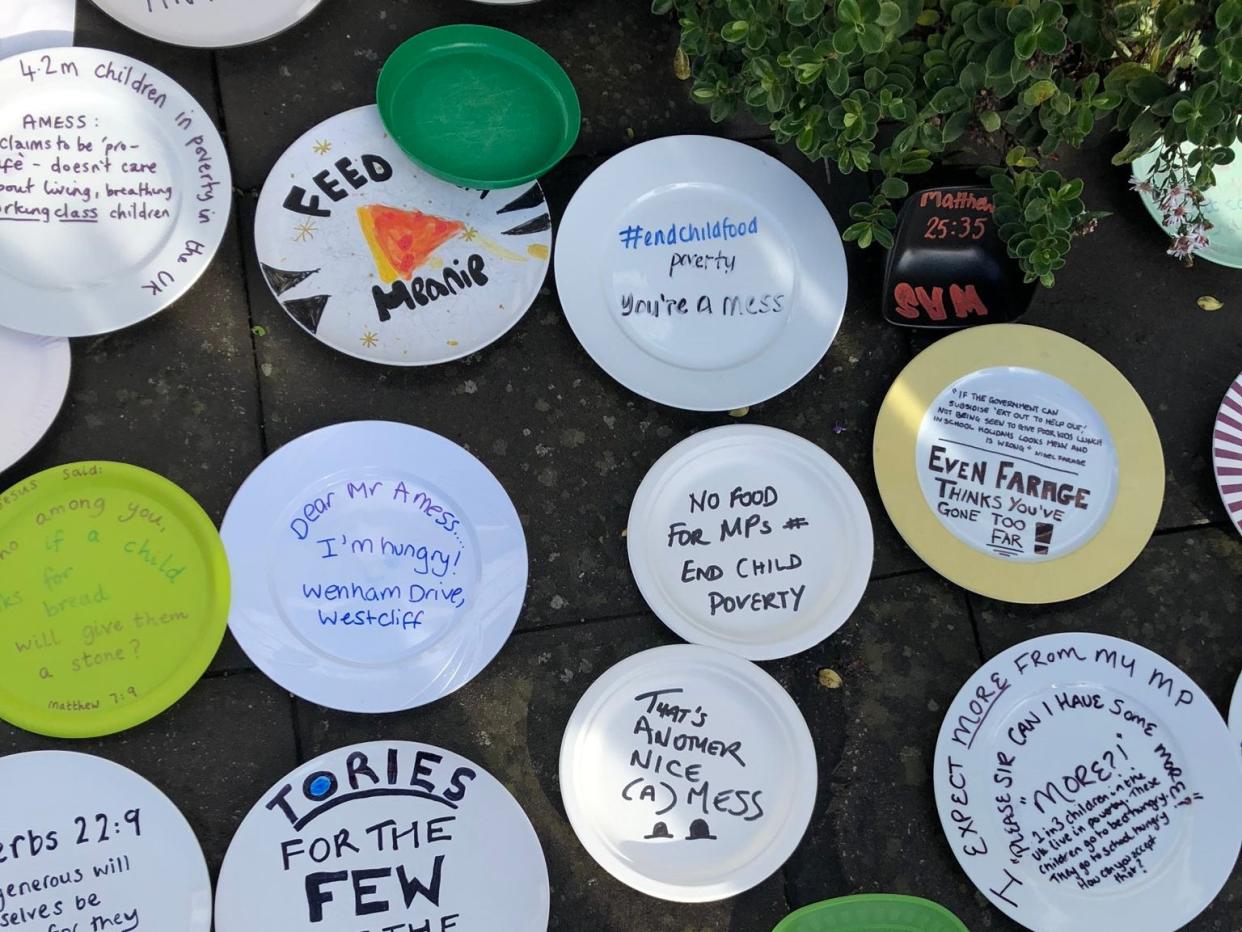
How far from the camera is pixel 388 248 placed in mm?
999

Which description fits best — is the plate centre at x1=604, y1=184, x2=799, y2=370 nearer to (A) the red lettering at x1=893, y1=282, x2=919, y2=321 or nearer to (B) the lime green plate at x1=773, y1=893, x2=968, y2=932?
(A) the red lettering at x1=893, y1=282, x2=919, y2=321

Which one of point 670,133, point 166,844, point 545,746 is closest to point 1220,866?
point 545,746

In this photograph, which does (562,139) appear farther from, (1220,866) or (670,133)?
(1220,866)

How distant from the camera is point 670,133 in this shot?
109cm

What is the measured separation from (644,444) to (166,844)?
0.67 m

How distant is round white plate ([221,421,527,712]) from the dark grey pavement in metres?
0.04

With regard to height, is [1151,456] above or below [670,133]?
below

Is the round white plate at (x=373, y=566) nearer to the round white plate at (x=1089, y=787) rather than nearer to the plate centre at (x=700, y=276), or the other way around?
the plate centre at (x=700, y=276)

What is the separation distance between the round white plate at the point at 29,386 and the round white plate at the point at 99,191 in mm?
18

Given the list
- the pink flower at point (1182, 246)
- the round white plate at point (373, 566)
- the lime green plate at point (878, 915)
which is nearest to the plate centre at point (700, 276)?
the round white plate at point (373, 566)

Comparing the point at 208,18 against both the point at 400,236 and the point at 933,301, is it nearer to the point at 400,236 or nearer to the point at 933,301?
the point at 400,236

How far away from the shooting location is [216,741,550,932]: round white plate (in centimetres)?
94

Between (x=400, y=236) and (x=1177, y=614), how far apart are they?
1.04 m

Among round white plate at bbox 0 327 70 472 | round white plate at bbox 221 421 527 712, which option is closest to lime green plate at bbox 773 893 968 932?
round white plate at bbox 221 421 527 712
